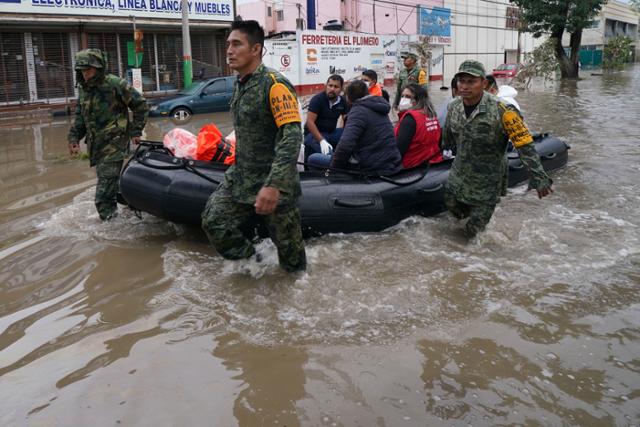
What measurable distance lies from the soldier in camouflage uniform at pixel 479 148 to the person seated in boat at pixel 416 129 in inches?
21.7

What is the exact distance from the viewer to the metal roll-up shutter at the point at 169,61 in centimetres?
2064

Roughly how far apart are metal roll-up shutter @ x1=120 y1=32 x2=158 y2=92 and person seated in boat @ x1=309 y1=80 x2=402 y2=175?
16324 millimetres

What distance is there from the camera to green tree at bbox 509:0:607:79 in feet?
91.3

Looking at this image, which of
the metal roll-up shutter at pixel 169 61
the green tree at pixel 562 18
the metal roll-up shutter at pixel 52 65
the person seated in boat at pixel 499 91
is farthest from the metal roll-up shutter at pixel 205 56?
the person seated in boat at pixel 499 91

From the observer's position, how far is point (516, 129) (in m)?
4.19

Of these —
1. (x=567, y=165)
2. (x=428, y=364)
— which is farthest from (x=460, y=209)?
(x=567, y=165)

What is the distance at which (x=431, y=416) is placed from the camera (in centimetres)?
250

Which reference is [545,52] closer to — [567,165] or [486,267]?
[567,165]

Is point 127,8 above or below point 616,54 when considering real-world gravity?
above

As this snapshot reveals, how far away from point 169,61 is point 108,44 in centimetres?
223

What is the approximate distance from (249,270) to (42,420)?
182cm

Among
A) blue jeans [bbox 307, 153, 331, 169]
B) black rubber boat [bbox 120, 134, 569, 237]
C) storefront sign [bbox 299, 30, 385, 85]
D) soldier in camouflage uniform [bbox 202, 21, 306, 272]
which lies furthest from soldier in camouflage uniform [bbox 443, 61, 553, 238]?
storefront sign [bbox 299, 30, 385, 85]

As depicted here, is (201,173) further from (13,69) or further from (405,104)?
(13,69)

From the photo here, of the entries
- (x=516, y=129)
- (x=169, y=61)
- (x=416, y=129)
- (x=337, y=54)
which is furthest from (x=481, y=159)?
(x=337, y=54)
